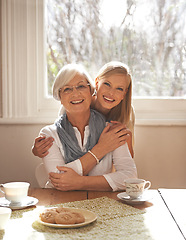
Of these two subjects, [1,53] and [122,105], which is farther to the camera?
[1,53]

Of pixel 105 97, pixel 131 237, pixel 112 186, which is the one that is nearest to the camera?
pixel 131 237

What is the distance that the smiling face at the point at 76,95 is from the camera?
2021mm

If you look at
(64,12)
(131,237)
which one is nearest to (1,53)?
(64,12)

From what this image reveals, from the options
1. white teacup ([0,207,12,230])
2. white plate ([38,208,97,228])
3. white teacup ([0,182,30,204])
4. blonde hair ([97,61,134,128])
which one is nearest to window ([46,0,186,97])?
blonde hair ([97,61,134,128])

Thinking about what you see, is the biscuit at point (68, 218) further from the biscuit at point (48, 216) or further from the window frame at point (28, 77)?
the window frame at point (28, 77)

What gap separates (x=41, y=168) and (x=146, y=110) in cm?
80

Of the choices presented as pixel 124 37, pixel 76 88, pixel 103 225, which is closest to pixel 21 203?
pixel 103 225

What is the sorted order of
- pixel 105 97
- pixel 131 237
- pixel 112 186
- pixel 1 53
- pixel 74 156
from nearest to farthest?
pixel 131 237, pixel 112 186, pixel 74 156, pixel 105 97, pixel 1 53

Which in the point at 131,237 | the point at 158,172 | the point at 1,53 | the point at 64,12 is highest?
the point at 64,12

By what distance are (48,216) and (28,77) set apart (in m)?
1.43

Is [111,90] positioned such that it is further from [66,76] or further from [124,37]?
[124,37]

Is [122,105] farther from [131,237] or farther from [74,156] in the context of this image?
[131,237]

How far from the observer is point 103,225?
1302 millimetres

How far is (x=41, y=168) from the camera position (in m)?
2.31
